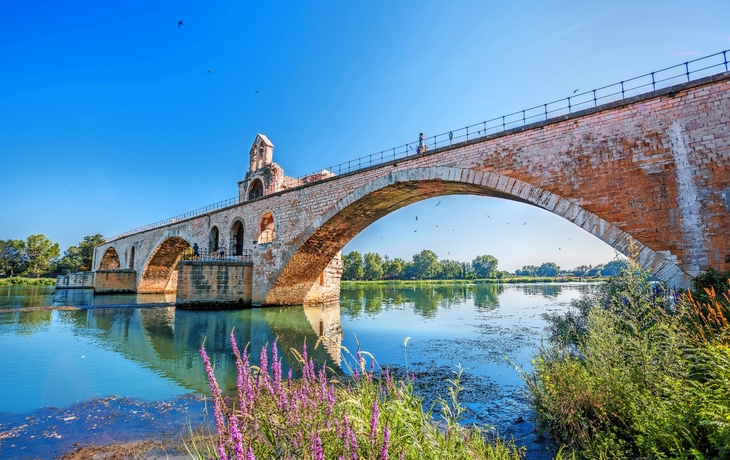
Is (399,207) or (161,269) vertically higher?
(399,207)

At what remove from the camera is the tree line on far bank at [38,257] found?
6247 cm

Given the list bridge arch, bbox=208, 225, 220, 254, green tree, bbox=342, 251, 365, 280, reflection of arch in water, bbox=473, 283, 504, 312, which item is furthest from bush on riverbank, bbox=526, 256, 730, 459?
green tree, bbox=342, 251, 365, 280

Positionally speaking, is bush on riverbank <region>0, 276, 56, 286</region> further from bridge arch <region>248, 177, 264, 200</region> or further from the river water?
the river water

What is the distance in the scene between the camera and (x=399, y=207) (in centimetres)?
1867

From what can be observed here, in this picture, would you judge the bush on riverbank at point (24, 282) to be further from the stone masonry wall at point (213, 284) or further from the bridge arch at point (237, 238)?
the stone masonry wall at point (213, 284)

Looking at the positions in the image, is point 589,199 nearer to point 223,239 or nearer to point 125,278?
point 223,239

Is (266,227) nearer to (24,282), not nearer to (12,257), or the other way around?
(24,282)

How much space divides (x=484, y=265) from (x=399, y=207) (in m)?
98.7

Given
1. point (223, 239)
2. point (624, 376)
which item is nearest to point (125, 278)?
point (223, 239)

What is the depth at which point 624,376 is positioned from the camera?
362 centimetres

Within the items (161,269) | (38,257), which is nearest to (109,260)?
(161,269)

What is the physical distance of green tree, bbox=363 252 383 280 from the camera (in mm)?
75562

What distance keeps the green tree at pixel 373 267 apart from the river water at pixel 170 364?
5937 cm

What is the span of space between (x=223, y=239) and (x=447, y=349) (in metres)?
19.0
